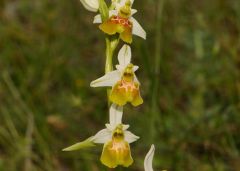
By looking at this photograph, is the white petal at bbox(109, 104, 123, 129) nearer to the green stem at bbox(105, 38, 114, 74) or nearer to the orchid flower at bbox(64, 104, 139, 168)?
the orchid flower at bbox(64, 104, 139, 168)

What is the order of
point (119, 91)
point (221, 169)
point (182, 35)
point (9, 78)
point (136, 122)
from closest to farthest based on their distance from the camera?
point (119, 91) → point (221, 169) → point (136, 122) → point (9, 78) → point (182, 35)

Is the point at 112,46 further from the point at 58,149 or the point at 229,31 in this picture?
the point at 229,31

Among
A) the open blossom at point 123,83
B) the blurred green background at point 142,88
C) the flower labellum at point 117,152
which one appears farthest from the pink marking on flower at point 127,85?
the blurred green background at point 142,88

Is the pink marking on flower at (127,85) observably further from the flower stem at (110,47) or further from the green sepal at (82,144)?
the green sepal at (82,144)

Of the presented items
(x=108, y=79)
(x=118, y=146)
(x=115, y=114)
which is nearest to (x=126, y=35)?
(x=108, y=79)

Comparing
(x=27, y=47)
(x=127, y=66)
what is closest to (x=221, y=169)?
(x=127, y=66)

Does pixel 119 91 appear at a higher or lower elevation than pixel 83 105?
higher

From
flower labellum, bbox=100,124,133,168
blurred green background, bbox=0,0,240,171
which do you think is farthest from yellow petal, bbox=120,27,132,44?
blurred green background, bbox=0,0,240,171
